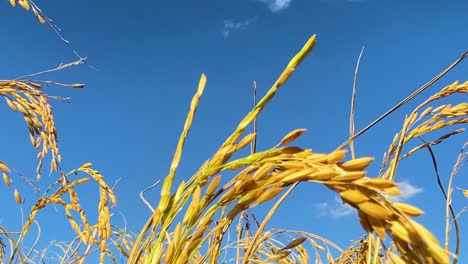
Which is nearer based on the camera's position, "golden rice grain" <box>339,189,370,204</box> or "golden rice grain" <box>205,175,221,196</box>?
"golden rice grain" <box>339,189,370,204</box>

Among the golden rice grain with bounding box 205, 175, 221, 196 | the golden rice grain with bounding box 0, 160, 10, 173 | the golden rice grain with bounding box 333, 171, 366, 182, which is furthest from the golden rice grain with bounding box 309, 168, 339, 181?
the golden rice grain with bounding box 0, 160, 10, 173

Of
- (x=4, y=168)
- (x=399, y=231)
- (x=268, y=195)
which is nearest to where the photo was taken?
(x=399, y=231)

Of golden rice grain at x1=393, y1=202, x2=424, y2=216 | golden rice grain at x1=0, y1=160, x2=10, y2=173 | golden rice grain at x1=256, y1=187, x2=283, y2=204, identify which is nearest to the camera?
golden rice grain at x1=393, y1=202, x2=424, y2=216

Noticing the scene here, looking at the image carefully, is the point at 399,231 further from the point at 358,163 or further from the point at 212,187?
the point at 212,187

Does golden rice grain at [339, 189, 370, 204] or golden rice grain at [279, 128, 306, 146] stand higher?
golden rice grain at [279, 128, 306, 146]

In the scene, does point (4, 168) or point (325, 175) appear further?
point (4, 168)

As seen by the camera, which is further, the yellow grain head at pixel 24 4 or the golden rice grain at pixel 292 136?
the yellow grain head at pixel 24 4

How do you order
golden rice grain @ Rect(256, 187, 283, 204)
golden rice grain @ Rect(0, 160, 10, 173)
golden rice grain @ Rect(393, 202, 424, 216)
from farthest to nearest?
golden rice grain @ Rect(0, 160, 10, 173)
golden rice grain @ Rect(256, 187, 283, 204)
golden rice grain @ Rect(393, 202, 424, 216)

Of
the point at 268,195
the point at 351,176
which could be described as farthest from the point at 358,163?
the point at 268,195

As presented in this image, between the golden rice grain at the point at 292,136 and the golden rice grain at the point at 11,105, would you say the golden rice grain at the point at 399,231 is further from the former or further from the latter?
the golden rice grain at the point at 11,105

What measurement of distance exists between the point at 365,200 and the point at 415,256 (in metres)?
0.08

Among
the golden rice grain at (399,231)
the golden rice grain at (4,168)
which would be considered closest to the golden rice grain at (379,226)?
Result: the golden rice grain at (399,231)

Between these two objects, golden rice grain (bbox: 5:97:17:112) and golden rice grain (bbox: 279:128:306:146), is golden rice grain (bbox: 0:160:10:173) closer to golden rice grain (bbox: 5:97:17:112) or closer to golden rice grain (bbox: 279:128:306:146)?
golden rice grain (bbox: 5:97:17:112)

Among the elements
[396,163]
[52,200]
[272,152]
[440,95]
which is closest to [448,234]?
[396,163]
